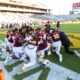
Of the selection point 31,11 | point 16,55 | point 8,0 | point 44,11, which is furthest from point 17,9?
point 16,55

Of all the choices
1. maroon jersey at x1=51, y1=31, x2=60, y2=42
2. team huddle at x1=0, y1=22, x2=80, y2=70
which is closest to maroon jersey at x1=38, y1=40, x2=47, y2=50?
team huddle at x1=0, y1=22, x2=80, y2=70

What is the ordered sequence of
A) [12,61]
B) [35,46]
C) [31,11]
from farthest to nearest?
[31,11] < [12,61] < [35,46]

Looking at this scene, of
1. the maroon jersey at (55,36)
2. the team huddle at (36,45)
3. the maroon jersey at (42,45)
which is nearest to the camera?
the team huddle at (36,45)

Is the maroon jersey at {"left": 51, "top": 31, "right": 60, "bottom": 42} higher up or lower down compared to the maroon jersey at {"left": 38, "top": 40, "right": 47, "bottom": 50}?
higher up

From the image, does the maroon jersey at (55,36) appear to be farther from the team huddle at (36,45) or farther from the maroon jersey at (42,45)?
the maroon jersey at (42,45)

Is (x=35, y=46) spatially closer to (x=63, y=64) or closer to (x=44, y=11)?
(x=63, y=64)

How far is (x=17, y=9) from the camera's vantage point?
293ft

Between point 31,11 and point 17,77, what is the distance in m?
92.8

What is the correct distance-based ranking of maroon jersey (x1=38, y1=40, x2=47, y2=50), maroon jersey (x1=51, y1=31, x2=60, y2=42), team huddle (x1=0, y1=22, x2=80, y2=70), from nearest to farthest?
1. team huddle (x1=0, y1=22, x2=80, y2=70)
2. maroon jersey (x1=38, y1=40, x2=47, y2=50)
3. maroon jersey (x1=51, y1=31, x2=60, y2=42)

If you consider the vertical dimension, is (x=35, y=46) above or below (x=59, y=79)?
above

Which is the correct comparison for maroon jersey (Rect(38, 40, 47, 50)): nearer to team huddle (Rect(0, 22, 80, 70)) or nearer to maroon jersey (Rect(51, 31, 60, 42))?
team huddle (Rect(0, 22, 80, 70))

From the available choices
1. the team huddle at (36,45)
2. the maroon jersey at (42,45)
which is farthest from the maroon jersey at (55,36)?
the maroon jersey at (42,45)

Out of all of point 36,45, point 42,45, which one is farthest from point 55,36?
point 36,45

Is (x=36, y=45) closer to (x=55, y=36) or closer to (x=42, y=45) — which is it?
(x=42, y=45)
